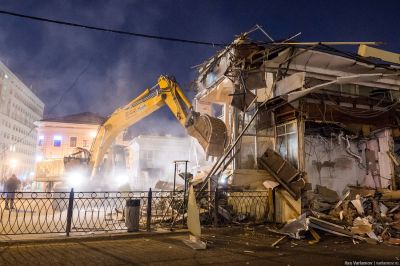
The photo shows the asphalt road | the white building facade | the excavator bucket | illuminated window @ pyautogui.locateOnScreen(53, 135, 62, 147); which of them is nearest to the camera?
the asphalt road

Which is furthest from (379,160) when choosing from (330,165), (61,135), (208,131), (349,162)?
(61,135)

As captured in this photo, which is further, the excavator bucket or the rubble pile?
the excavator bucket

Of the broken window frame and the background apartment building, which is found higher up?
the background apartment building

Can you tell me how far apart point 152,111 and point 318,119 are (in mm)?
8160

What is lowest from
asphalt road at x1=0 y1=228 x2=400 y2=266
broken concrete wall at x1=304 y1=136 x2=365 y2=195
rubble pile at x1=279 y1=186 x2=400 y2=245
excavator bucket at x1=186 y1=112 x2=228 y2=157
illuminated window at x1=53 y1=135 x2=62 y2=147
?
asphalt road at x1=0 y1=228 x2=400 y2=266

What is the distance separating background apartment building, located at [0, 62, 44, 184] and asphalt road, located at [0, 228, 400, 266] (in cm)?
5564

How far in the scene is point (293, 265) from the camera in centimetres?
606

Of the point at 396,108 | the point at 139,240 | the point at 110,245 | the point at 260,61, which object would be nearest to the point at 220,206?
the point at 139,240

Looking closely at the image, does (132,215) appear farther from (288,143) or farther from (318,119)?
(318,119)

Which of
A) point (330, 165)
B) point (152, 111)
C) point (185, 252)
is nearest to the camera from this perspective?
point (185, 252)

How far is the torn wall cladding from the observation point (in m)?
12.4

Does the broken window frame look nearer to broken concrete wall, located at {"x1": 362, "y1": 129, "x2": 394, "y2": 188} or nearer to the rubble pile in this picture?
the rubble pile

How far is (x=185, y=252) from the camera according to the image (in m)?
6.96

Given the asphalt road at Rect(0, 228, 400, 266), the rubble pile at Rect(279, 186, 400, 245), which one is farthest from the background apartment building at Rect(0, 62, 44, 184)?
the rubble pile at Rect(279, 186, 400, 245)
